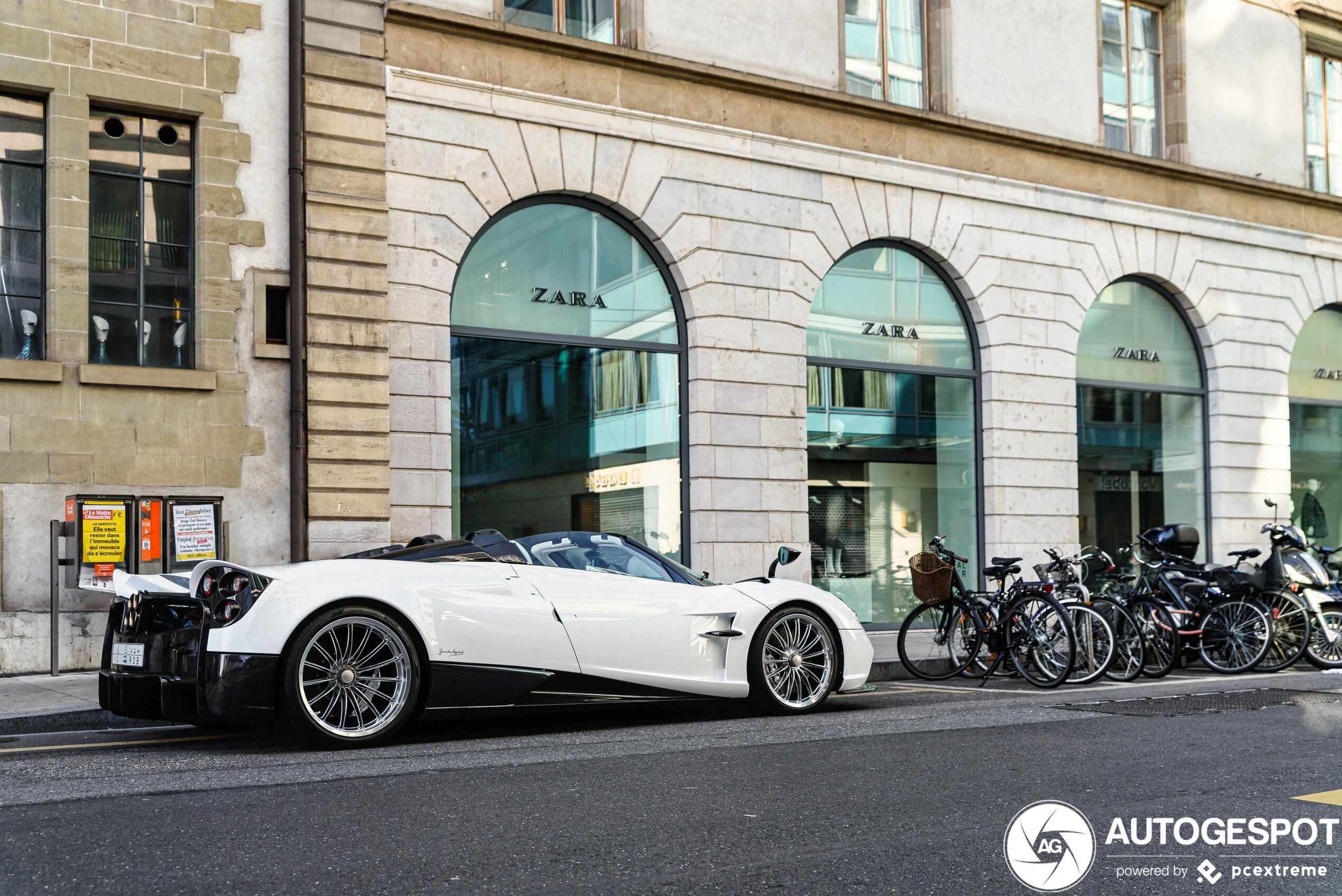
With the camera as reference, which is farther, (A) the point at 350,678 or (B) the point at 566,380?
(B) the point at 566,380

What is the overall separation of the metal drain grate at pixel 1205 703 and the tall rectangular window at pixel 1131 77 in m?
10.1

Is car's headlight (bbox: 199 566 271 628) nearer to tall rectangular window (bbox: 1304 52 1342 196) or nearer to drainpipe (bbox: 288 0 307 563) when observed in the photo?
drainpipe (bbox: 288 0 307 563)

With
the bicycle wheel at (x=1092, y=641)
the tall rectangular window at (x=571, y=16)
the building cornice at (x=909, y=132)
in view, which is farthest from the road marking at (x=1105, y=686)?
the tall rectangular window at (x=571, y=16)

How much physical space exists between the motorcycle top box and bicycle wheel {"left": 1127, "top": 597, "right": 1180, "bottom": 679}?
105 cm

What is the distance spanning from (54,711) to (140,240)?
4.92m

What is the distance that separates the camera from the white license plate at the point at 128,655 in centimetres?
678

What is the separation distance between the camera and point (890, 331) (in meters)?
15.7

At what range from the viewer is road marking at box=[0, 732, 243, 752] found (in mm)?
6918

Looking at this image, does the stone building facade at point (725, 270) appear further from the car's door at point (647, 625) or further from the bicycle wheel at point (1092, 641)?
the car's door at point (647, 625)

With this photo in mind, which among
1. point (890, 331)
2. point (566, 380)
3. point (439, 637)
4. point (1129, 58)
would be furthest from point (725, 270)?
point (439, 637)

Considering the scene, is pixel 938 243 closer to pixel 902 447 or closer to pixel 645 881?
pixel 902 447

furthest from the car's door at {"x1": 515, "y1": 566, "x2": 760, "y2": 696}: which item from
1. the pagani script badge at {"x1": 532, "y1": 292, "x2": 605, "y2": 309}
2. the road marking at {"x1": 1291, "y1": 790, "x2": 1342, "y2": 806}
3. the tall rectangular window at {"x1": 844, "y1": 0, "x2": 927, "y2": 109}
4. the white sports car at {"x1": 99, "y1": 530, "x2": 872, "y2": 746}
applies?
the tall rectangular window at {"x1": 844, "y1": 0, "x2": 927, "y2": 109}

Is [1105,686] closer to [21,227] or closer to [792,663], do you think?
[792,663]

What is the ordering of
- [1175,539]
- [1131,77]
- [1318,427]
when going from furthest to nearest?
[1318,427] → [1131,77] → [1175,539]
